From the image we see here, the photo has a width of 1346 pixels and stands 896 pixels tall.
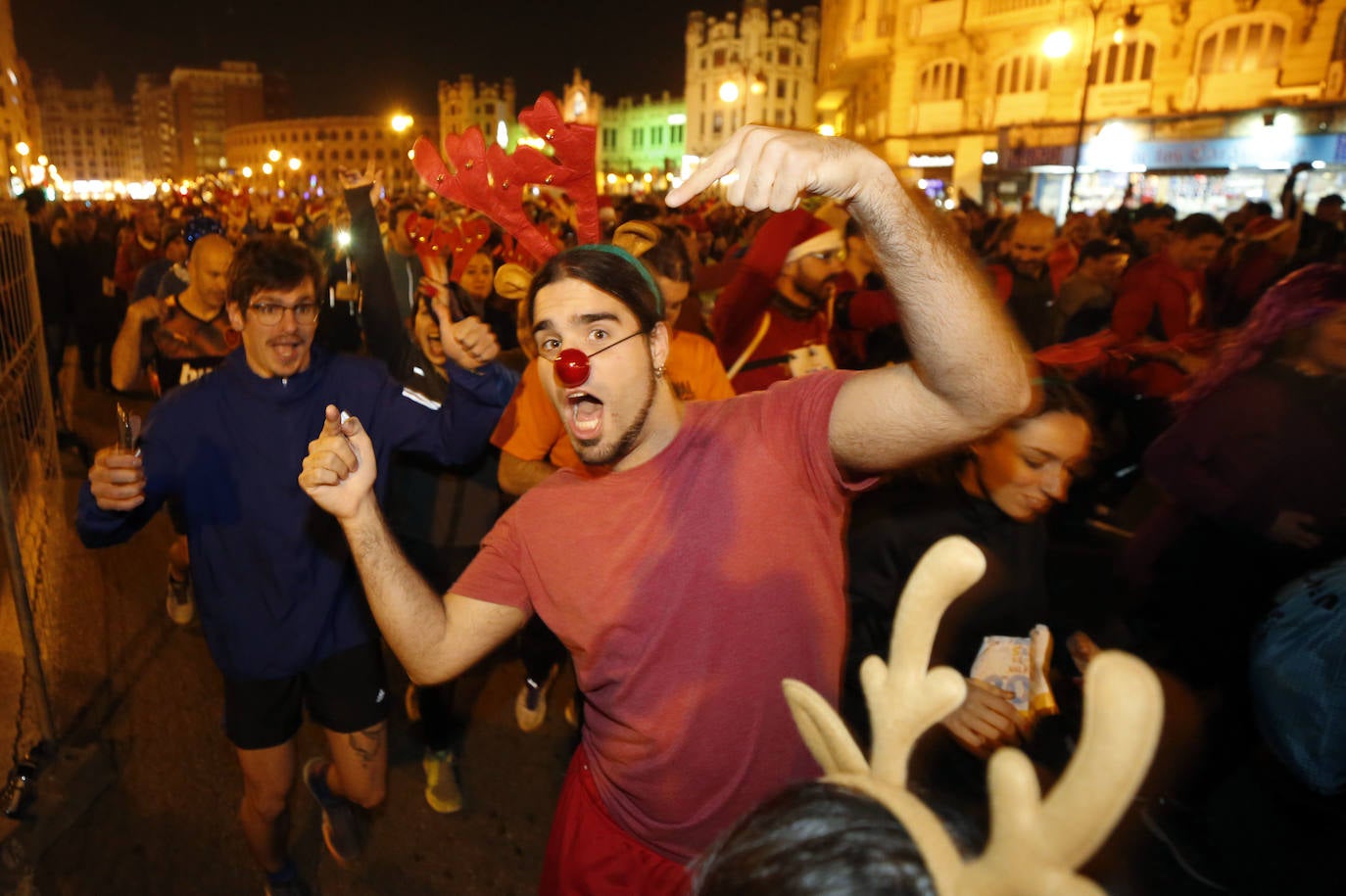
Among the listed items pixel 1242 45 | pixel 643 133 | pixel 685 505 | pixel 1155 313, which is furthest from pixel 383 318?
pixel 643 133

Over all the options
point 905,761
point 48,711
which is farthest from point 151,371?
point 905,761

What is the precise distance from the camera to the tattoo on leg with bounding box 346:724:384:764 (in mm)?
2969

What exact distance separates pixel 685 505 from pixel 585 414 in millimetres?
312

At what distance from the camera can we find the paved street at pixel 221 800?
328 centimetres

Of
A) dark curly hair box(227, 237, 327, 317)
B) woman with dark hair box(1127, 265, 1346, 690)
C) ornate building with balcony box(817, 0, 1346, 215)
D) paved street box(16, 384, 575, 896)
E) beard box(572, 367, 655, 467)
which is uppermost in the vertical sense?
ornate building with balcony box(817, 0, 1346, 215)

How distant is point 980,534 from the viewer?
2.48 metres

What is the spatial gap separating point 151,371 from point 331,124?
157m

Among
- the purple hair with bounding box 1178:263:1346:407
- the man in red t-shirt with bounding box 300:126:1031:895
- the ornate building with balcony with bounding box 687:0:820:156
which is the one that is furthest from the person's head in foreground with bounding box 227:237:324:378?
the ornate building with balcony with bounding box 687:0:820:156

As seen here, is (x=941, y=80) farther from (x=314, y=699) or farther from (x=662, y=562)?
(x=662, y=562)

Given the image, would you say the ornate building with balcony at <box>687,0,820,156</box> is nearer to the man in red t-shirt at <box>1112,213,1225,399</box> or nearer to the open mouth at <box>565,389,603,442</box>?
the man in red t-shirt at <box>1112,213,1225,399</box>

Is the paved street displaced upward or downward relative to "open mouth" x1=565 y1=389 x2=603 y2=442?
downward

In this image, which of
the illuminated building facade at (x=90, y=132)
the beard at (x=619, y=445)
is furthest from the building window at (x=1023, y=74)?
the illuminated building facade at (x=90, y=132)

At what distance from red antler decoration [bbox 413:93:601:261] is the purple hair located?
270 centimetres

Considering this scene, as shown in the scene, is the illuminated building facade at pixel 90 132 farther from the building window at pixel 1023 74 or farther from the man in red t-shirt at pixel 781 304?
the man in red t-shirt at pixel 781 304
